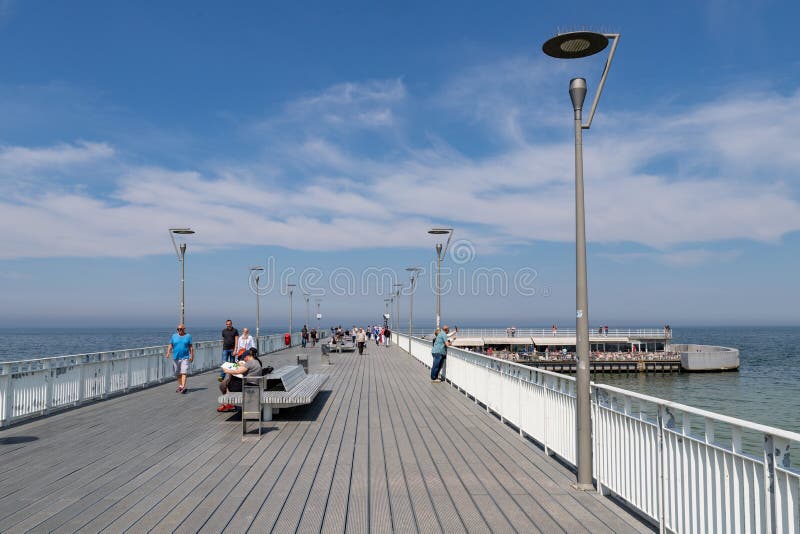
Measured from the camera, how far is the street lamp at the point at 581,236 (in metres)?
6.18

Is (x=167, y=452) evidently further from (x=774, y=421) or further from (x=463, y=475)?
(x=774, y=421)

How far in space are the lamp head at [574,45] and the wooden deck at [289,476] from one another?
4657 mm

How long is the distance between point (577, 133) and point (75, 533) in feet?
19.9

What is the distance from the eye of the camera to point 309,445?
8.37 meters

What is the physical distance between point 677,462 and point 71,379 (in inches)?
439

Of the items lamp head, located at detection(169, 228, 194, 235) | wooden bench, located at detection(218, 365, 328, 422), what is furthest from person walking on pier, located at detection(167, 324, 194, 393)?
lamp head, located at detection(169, 228, 194, 235)

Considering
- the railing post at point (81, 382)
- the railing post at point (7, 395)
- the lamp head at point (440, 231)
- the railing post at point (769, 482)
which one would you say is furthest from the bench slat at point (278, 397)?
the lamp head at point (440, 231)

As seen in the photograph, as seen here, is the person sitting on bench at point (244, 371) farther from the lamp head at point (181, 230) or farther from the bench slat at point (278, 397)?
the lamp head at point (181, 230)

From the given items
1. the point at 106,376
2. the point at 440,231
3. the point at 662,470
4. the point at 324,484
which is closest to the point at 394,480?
the point at 324,484

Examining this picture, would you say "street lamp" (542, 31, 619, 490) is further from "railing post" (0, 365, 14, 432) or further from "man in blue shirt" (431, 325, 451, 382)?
"man in blue shirt" (431, 325, 451, 382)

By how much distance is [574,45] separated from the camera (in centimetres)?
653

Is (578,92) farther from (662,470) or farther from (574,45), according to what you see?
(662,470)

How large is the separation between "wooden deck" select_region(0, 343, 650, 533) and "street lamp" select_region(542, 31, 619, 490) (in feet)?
1.63

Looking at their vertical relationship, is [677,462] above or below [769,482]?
below
